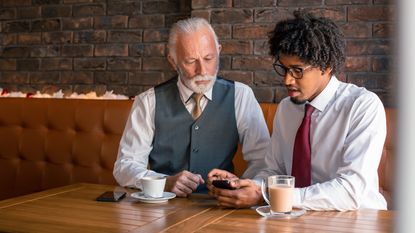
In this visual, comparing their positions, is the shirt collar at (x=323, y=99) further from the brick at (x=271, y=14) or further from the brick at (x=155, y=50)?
the brick at (x=155, y=50)

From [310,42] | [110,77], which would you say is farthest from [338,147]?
→ [110,77]

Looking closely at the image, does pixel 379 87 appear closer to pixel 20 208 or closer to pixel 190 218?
pixel 190 218

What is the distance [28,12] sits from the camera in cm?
346

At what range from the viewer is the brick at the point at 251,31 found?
2.66 m

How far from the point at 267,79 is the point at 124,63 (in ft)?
3.36

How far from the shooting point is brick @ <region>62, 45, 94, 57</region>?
130 inches

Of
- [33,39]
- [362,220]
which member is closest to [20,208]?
[362,220]

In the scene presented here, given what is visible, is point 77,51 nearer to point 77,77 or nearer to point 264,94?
point 77,77

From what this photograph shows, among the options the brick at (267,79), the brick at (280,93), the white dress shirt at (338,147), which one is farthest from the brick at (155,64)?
the white dress shirt at (338,147)

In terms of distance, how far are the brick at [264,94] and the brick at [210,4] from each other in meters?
0.49

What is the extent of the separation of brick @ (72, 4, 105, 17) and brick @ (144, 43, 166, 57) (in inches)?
16.3

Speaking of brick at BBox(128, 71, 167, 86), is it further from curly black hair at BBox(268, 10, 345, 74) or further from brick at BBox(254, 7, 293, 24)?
curly black hair at BBox(268, 10, 345, 74)

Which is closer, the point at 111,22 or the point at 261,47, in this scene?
the point at 261,47

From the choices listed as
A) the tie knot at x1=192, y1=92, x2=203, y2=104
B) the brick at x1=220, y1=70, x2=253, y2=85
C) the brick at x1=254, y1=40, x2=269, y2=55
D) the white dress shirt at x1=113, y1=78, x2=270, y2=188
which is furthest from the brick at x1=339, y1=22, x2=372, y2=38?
the tie knot at x1=192, y1=92, x2=203, y2=104
